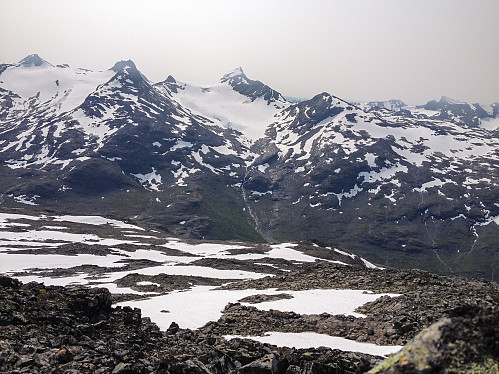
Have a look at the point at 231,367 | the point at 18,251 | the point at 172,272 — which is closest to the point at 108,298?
the point at 231,367

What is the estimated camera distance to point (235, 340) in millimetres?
18891

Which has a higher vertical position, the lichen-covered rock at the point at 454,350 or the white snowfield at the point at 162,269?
the lichen-covered rock at the point at 454,350

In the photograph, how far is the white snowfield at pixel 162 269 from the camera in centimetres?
2847

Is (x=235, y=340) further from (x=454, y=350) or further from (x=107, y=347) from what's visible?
(x=454, y=350)

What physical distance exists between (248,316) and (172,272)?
39343 mm

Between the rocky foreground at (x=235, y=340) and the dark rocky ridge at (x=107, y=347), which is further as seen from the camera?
the dark rocky ridge at (x=107, y=347)

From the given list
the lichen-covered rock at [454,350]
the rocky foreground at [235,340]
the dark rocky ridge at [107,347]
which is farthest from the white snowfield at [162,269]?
the lichen-covered rock at [454,350]

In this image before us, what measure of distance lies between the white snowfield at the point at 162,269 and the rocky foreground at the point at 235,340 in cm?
206

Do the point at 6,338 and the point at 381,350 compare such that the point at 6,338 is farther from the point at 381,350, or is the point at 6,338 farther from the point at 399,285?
the point at 399,285

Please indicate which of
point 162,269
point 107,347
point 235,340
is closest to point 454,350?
point 107,347

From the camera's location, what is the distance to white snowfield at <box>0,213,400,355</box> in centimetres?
2847

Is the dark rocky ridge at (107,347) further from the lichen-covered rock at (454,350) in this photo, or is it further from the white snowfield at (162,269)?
the white snowfield at (162,269)

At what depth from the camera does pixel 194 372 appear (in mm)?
12008

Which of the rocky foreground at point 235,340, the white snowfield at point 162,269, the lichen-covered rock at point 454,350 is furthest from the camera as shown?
the white snowfield at point 162,269
